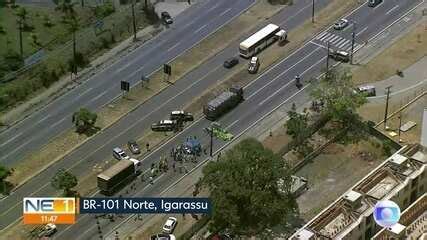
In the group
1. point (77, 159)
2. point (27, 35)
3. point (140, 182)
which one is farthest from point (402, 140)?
point (27, 35)

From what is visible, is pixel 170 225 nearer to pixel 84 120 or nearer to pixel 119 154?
pixel 119 154

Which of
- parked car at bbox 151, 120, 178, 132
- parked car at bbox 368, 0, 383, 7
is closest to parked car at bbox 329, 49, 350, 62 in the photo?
parked car at bbox 368, 0, 383, 7

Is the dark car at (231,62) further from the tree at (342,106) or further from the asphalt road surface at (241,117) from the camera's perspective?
the tree at (342,106)

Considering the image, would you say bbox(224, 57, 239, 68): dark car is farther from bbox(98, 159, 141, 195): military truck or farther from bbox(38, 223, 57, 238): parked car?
bbox(38, 223, 57, 238): parked car

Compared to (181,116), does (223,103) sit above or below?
above

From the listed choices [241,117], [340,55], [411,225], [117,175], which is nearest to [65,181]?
[117,175]

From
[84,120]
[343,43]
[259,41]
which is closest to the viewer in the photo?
[84,120]

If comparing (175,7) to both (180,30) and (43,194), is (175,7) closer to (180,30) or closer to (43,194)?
(180,30)
